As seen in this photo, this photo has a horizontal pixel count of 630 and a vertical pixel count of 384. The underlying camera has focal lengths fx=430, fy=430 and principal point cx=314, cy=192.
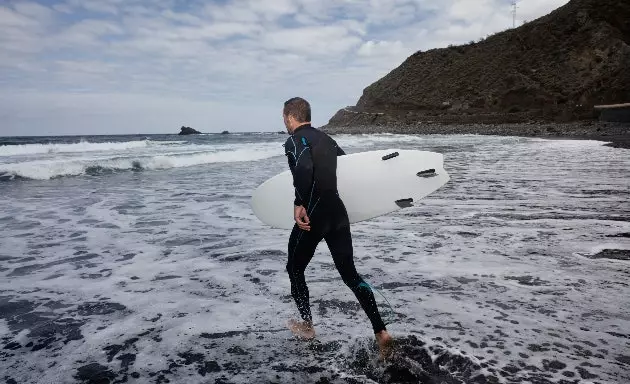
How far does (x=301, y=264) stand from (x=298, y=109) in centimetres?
111

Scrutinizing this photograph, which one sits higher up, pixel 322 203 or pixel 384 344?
pixel 322 203

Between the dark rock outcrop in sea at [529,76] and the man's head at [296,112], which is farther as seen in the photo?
the dark rock outcrop in sea at [529,76]

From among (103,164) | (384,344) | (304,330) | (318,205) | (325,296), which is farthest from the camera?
(103,164)

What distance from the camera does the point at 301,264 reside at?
3.11 metres

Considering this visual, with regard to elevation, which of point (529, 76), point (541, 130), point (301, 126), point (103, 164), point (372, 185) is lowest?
point (103, 164)

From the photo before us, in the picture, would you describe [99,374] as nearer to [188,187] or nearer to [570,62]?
[188,187]

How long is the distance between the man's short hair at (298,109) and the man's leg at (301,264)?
786mm

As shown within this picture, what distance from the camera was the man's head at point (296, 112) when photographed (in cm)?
305

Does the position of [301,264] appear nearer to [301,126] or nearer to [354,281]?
[354,281]

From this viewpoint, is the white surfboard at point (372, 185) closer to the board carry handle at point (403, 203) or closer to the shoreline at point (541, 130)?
the board carry handle at point (403, 203)

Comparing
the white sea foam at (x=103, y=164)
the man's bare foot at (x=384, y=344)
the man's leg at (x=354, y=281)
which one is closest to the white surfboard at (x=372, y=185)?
the man's leg at (x=354, y=281)

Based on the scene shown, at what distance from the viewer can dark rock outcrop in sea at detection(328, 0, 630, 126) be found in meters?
47.1

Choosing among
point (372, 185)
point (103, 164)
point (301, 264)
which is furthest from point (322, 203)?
point (103, 164)

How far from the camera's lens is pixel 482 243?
529cm
